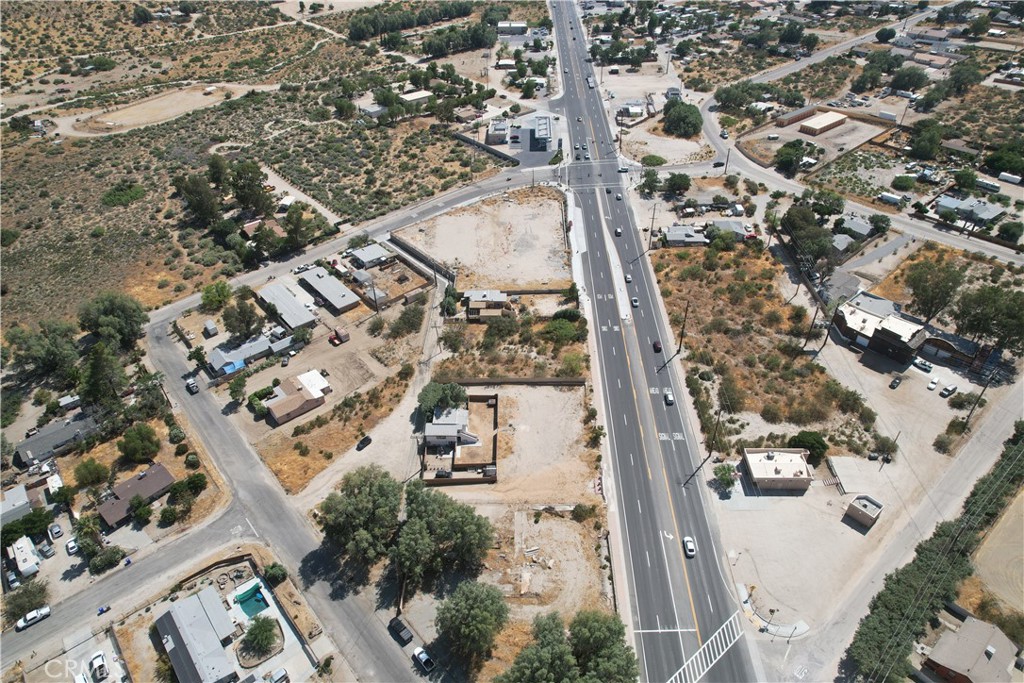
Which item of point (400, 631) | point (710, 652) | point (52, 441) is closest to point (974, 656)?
point (710, 652)

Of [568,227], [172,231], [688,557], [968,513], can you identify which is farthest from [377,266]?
[968,513]

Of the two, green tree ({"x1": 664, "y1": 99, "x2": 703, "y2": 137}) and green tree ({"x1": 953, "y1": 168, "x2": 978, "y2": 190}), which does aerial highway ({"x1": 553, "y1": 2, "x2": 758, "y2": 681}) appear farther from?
green tree ({"x1": 953, "y1": 168, "x2": 978, "y2": 190})

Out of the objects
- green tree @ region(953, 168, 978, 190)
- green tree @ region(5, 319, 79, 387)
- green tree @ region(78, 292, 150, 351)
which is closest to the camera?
green tree @ region(5, 319, 79, 387)

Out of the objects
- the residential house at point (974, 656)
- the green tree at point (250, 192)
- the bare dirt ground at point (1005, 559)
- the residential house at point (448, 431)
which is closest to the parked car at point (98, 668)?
the residential house at point (448, 431)

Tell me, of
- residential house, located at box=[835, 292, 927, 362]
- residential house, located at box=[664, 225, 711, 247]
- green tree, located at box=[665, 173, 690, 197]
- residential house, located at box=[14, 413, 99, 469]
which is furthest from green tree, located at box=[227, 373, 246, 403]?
green tree, located at box=[665, 173, 690, 197]

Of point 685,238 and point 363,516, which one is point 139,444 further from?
point 685,238

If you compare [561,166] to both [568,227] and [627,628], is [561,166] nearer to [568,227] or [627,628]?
[568,227]
